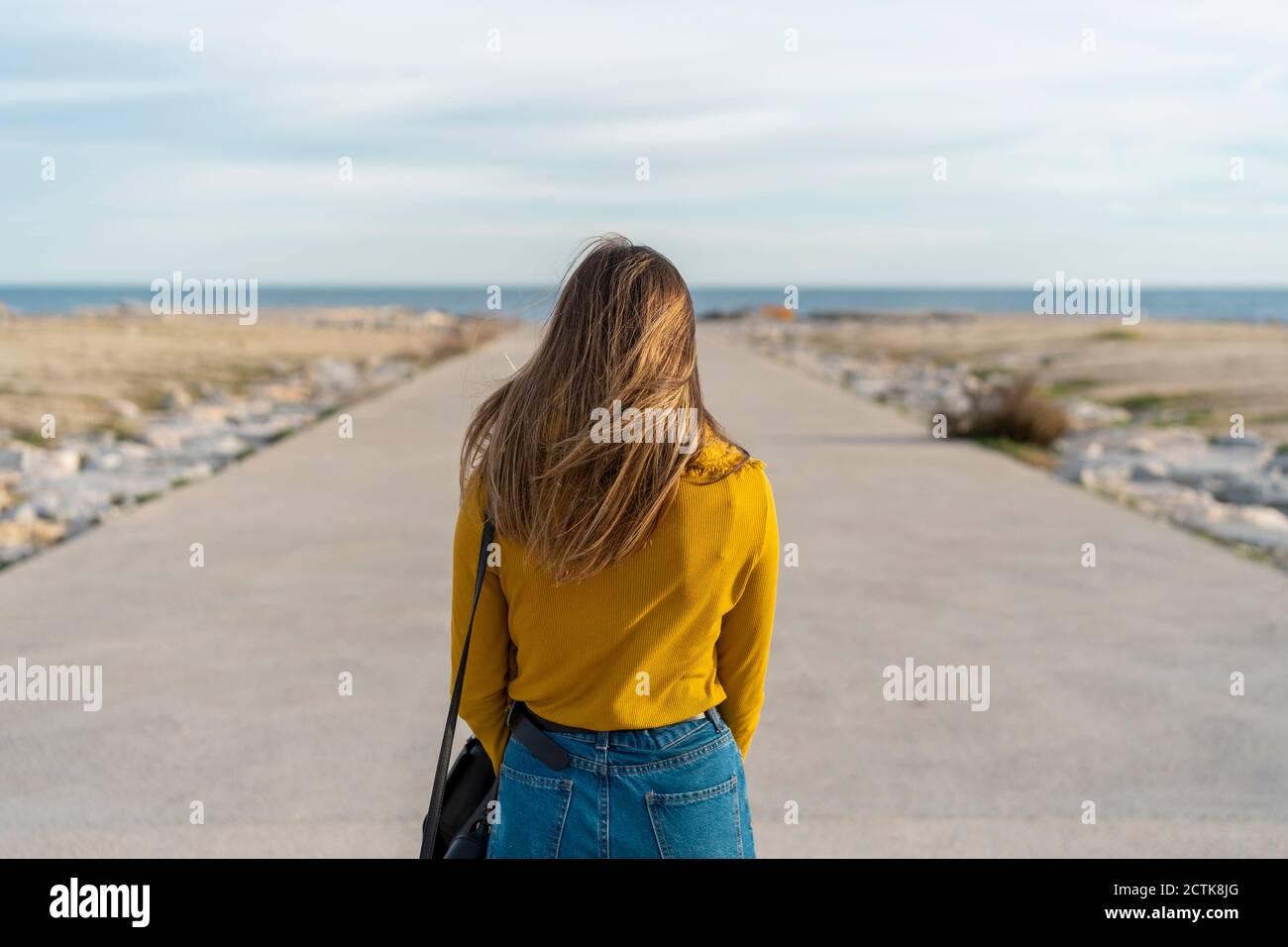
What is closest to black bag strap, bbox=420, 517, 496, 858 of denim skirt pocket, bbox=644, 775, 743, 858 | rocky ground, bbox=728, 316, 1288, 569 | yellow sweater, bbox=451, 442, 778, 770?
yellow sweater, bbox=451, 442, 778, 770

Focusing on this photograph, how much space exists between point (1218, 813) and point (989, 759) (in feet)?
2.66

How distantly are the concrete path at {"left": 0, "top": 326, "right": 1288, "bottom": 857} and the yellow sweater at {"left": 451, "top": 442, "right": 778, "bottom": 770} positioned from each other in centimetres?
55

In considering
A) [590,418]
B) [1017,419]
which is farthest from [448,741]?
[1017,419]

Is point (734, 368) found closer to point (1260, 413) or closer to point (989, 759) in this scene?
point (1260, 413)

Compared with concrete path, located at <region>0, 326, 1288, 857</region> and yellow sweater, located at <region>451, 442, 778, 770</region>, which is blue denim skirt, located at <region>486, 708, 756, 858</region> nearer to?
yellow sweater, located at <region>451, 442, 778, 770</region>

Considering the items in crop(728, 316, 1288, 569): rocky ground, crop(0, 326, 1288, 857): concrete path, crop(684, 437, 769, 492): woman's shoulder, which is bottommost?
crop(0, 326, 1288, 857): concrete path

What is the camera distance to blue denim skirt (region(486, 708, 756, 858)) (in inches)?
86.6

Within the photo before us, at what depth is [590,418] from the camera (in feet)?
6.88

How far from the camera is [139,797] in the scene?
4.29 meters

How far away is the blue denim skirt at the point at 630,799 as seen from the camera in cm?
220

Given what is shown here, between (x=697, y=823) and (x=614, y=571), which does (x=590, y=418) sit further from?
(x=697, y=823)

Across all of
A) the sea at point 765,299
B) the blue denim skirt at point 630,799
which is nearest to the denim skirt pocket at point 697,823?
the blue denim skirt at point 630,799

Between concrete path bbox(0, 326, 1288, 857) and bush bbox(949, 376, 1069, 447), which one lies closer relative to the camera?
concrete path bbox(0, 326, 1288, 857)
